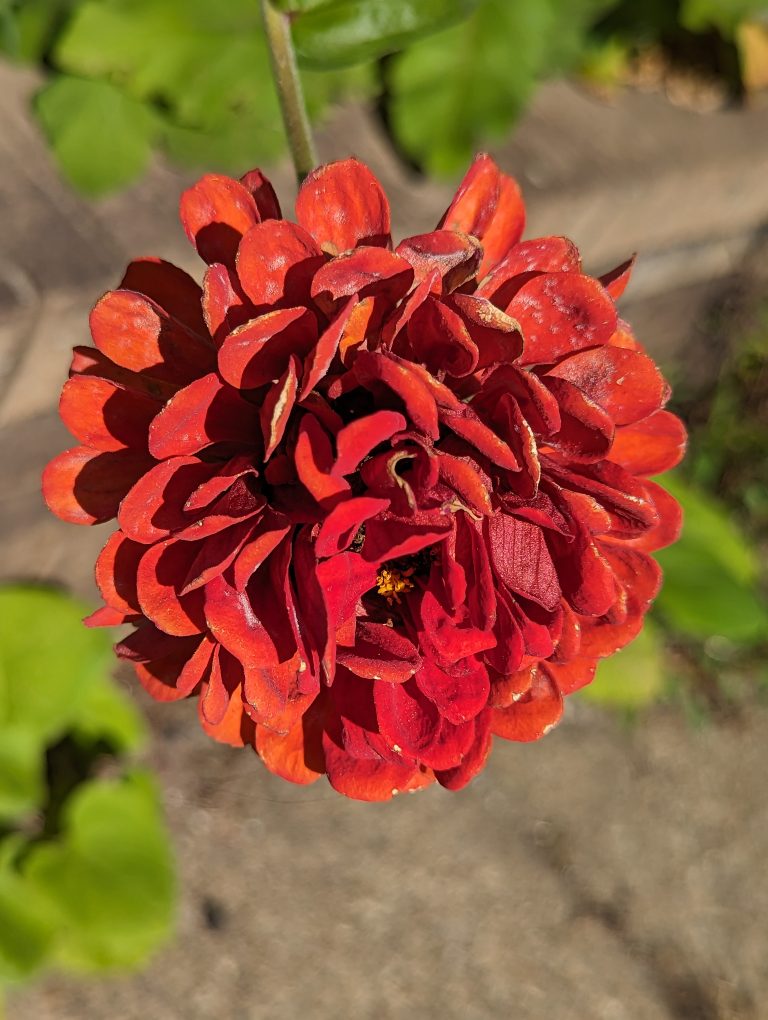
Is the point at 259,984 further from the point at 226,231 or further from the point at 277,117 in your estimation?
the point at 226,231

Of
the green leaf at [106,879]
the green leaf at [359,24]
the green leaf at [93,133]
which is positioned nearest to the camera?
the green leaf at [359,24]

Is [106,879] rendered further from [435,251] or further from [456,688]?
[435,251]

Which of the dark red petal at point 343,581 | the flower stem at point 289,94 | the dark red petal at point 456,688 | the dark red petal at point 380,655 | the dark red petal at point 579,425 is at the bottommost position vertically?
the dark red petal at point 456,688

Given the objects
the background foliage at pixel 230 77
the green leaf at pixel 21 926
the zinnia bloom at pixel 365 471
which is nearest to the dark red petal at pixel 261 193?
the zinnia bloom at pixel 365 471

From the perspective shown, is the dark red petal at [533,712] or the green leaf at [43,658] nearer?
the dark red petal at [533,712]

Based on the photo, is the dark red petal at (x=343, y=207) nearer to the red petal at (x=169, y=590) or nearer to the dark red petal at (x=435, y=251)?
the dark red petal at (x=435, y=251)

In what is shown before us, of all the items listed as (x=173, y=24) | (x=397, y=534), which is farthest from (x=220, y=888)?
(x=397, y=534)

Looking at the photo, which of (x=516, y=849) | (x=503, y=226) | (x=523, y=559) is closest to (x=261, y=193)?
(x=503, y=226)
